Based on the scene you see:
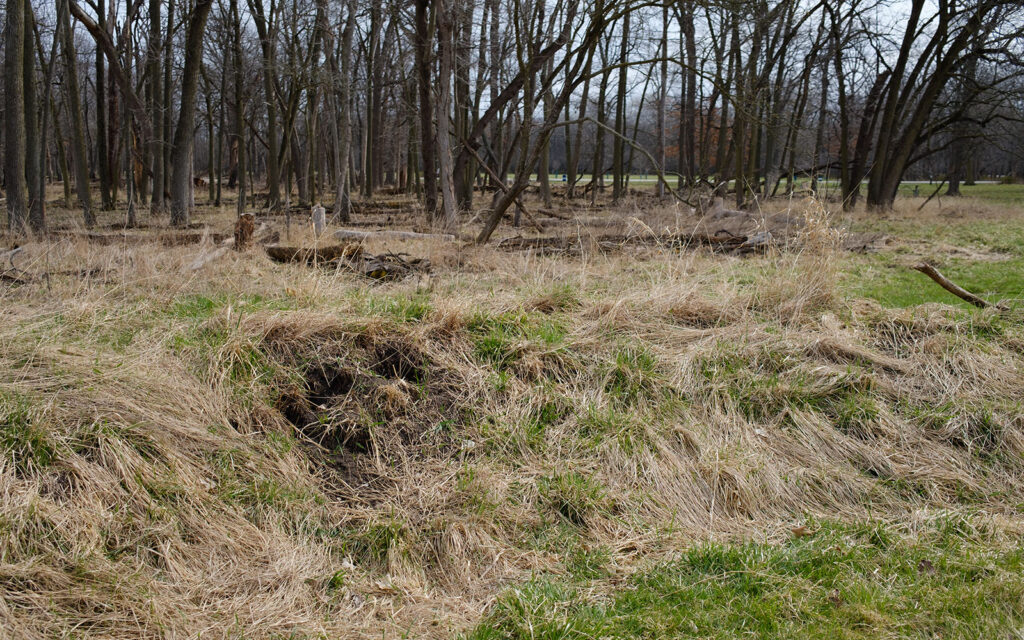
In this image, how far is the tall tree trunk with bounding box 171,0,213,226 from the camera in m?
11.7

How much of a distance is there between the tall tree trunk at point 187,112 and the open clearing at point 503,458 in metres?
7.02

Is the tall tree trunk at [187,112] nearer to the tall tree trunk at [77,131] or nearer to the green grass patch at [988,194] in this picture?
the tall tree trunk at [77,131]

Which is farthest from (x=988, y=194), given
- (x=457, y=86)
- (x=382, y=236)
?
(x=382, y=236)

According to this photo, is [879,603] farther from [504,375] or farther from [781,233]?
[781,233]

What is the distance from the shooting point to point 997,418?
4113 mm

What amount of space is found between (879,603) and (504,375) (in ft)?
7.50

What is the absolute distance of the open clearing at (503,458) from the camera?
2680 mm

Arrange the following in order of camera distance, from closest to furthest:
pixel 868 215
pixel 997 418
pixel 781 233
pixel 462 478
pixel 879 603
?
pixel 879 603
pixel 462 478
pixel 997 418
pixel 781 233
pixel 868 215

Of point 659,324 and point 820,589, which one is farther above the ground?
point 659,324

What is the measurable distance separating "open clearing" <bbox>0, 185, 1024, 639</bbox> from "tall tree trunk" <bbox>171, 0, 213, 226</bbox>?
7.02 metres

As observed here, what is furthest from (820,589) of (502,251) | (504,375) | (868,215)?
(868,215)

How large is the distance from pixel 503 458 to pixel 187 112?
10.7 meters

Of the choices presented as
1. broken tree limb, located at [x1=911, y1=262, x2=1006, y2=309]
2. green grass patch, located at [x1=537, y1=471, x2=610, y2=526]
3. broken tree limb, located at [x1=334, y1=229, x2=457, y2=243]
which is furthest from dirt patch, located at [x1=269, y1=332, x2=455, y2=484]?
broken tree limb, located at [x1=334, y1=229, x2=457, y2=243]

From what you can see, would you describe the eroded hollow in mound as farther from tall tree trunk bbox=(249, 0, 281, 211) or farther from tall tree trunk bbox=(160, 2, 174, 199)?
tall tree trunk bbox=(160, 2, 174, 199)
